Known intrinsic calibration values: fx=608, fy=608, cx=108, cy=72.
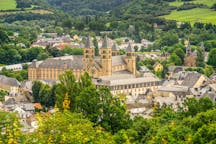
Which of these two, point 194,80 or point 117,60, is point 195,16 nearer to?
point 117,60

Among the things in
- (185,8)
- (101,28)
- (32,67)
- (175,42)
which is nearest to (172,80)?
(32,67)

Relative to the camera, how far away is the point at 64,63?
319ft

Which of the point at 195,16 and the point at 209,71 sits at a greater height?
the point at 195,16

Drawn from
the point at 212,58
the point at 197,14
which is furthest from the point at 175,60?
the point at 197,14

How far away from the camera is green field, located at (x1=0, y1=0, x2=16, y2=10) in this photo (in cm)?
17905

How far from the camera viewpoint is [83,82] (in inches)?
2076

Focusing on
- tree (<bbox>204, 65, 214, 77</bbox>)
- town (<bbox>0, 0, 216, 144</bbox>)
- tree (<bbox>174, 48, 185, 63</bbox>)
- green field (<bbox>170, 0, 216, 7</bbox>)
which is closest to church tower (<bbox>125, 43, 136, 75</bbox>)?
town (<bbox>0, 0, 216, 144</bbox>)

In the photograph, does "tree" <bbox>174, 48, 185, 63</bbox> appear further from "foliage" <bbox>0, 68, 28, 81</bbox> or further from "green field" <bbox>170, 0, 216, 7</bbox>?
"green field" <bbox>170, 0, 216, 7</bbox>

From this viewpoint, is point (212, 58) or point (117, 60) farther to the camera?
point (212, 58)

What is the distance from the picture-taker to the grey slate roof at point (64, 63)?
94.3 meters

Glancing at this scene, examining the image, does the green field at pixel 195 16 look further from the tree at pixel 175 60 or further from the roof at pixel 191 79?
the roof at pixel 191 79

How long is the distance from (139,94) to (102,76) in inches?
278

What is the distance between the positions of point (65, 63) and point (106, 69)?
33.8 feet

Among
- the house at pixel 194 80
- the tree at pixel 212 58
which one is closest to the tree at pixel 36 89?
the house at pixel 194 80
